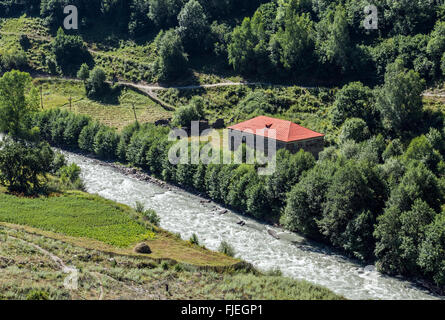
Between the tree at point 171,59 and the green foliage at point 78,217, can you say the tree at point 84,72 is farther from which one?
the green foliage at point 78,217

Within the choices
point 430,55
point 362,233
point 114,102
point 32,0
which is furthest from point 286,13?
point 32,0

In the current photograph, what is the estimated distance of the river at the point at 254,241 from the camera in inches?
1948

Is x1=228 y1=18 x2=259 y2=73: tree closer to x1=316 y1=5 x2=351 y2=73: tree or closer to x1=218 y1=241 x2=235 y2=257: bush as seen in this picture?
x1=316 y1=5 x2=351 y2=73: tree

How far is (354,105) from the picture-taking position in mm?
83188

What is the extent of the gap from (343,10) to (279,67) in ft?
57.8

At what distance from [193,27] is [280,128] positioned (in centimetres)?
5169

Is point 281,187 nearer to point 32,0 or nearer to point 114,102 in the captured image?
point 114,102

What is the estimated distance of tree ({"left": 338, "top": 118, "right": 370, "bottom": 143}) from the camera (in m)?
76.4

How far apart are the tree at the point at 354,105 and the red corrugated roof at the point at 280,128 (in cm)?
642

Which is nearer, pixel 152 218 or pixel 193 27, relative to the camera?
pixel 152 218

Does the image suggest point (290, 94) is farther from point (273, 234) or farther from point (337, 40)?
point (273, 234)

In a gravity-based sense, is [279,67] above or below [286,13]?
below

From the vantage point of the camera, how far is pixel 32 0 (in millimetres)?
149125

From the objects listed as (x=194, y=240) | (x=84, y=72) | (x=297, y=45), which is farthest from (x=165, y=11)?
(x=194, y=240)
